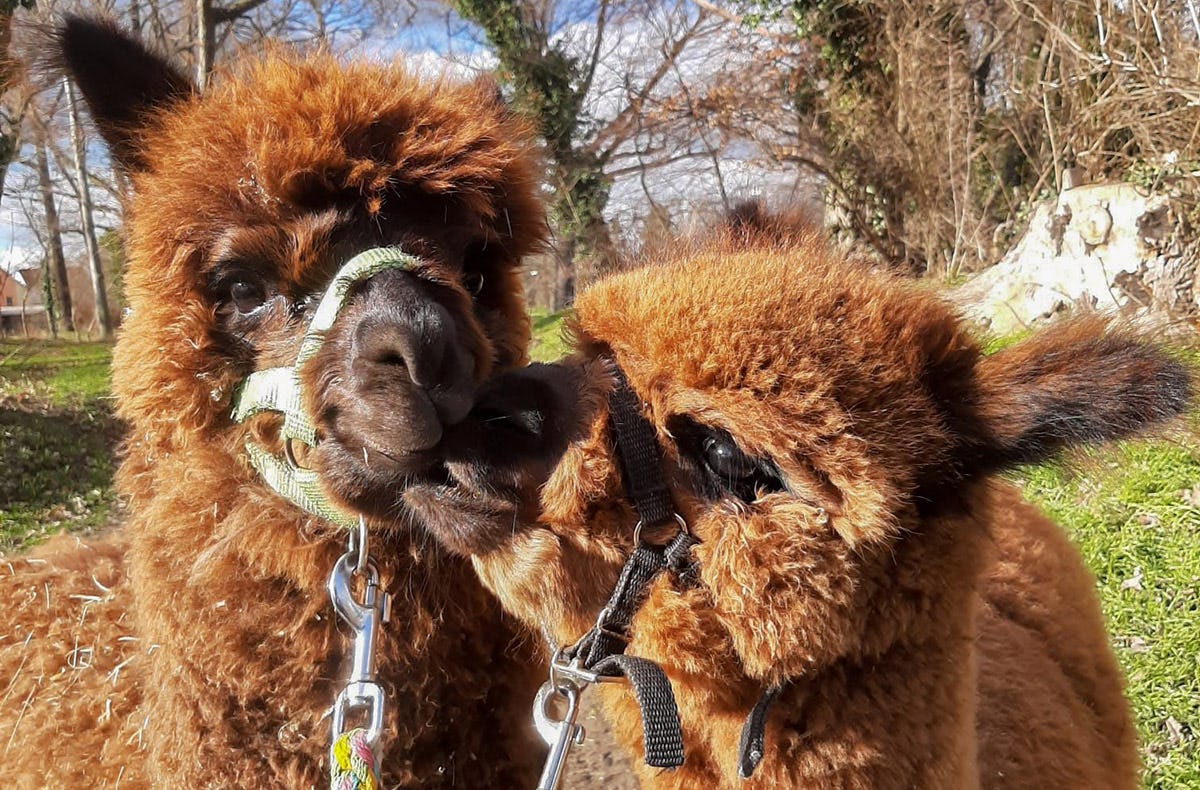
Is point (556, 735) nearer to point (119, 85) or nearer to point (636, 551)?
point (636, 551)

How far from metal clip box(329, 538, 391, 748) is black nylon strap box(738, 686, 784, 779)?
1.76 feet

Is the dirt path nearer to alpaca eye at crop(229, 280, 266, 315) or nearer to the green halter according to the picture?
the green halter

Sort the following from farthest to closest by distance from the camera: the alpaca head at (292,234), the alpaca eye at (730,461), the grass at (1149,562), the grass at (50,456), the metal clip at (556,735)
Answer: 1. the grass at (50,456)
2. the grass at (1149,562)
3. the alpaca head at (292,234)
4. the alpaca eye at (730,461)
5. the metal clip at (556,735)

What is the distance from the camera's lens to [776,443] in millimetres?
1218

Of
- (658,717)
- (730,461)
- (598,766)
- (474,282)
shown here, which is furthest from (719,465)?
(598,766)

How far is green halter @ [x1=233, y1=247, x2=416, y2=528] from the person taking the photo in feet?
5.00

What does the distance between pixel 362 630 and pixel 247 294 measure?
745 millimetres

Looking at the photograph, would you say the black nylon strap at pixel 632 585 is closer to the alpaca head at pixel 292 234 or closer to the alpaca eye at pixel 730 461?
the alpaca eye at pixel 730 461

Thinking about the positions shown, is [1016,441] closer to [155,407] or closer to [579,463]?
[579,463]

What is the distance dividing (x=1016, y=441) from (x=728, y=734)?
642 millimetres

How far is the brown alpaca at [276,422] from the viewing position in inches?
59.6

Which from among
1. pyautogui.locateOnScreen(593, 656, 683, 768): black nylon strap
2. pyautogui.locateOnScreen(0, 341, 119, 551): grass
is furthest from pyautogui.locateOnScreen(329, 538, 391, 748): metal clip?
pyautogui.locateOnScreen(0, 341, 119, 551): grass

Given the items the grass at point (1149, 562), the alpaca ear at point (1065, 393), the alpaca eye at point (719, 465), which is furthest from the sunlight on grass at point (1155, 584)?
the alpaca eye at point (719, 465)

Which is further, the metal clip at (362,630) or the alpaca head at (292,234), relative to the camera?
the alpaca head at (292,234)
